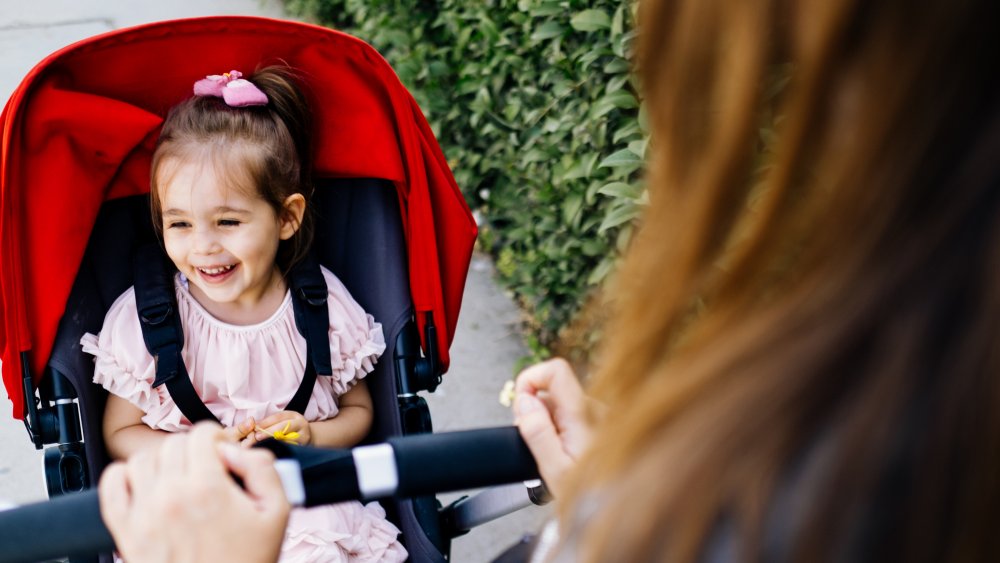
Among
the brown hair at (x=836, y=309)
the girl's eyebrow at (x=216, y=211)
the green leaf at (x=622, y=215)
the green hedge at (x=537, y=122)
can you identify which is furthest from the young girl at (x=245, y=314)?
the brown hair at (x=836, y=309)

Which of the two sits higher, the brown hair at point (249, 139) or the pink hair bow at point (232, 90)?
the pink hair bow at point (232, 90)

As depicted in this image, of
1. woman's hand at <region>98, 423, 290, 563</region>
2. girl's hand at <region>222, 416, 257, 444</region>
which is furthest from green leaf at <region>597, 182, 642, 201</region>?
woman's hand at <region>98, 423, 290, 563</region>

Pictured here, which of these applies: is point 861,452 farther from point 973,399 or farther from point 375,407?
point 375,407

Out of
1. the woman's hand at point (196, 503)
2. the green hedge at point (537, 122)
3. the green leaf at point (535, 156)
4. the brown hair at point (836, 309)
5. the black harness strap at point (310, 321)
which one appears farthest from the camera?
the green leaf at point (535, 156)

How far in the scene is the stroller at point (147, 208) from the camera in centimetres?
164

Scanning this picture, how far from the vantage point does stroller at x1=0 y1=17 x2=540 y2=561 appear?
5.39 feet

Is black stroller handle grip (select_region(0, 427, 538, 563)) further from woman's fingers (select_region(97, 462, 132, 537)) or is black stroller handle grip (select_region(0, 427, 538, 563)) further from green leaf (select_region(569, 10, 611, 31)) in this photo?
green leaf (select_region(569, 10, 611, 31))

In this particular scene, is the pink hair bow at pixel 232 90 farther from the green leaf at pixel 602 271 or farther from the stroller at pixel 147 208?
the green leaf at pixel 602 271

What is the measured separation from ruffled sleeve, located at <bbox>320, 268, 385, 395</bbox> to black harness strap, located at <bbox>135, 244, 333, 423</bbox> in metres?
0.02

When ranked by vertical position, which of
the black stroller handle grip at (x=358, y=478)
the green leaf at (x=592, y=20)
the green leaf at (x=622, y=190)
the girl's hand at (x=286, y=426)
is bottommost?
the girl's hand at (x=286, y=426)

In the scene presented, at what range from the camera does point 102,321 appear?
1830 mm

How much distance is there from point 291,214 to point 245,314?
239mm

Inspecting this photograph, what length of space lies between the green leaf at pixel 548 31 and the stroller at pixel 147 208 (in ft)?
2.37

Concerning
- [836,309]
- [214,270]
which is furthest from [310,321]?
[836,309]
